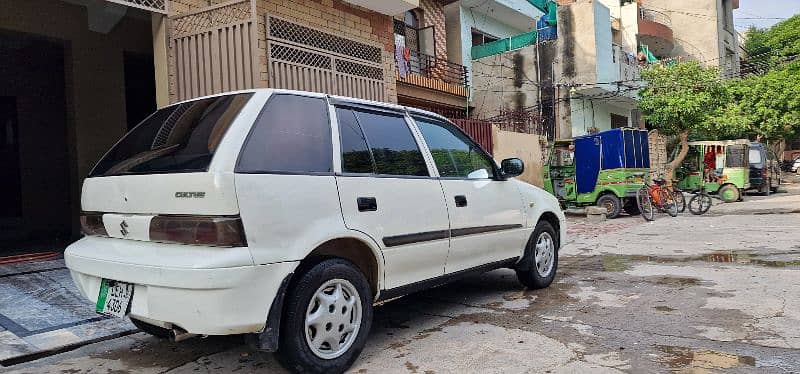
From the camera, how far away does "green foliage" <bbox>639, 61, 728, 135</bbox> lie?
18.9m

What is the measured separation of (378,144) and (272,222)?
3.64 feet

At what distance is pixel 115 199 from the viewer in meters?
3.18

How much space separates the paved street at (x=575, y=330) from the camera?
340 centimetres

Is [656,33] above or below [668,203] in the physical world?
above

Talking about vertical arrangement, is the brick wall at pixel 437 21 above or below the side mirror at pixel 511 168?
above

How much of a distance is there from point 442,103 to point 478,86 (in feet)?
10.8

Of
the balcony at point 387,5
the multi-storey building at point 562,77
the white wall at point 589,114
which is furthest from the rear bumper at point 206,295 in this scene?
the white wall at point 589,114

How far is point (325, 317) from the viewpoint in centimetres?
315

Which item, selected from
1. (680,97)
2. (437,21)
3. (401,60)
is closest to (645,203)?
(401,60)

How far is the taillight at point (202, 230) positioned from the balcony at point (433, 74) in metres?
10.5

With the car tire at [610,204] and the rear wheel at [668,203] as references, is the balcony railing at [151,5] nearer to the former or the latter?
the car tire at [610,204]

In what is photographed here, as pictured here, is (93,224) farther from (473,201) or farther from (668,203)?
(668,203)

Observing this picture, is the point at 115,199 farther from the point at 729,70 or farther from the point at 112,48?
the point at 729,70

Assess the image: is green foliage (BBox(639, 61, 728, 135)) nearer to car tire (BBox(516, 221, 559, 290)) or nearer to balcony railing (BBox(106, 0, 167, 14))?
car tire (BBox(516, 221, 559, 290))
